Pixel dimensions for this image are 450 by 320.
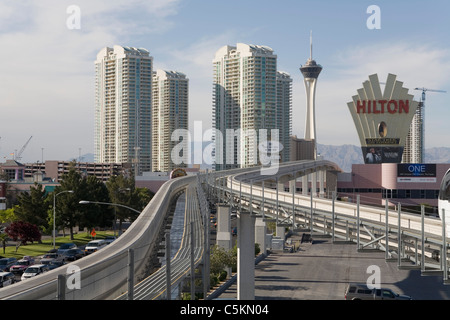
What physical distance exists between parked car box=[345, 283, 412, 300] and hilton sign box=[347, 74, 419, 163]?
108 m

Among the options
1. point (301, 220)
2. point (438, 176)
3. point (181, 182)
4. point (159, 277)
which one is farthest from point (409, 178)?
point (159, 277)

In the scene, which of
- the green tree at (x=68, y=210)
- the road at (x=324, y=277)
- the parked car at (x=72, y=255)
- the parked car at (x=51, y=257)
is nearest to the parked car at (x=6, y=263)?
the parked car at (x=51, y=257)

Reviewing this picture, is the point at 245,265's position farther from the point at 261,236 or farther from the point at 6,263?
the point at 6,263

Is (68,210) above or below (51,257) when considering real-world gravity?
above

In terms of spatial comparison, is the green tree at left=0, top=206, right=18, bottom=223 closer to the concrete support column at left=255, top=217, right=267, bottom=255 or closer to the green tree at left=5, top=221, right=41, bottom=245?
the green tree at left=5, top=221, right=41, bottom=245

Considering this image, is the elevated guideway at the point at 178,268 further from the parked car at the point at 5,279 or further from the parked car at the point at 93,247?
the parked car at the point at 93,247

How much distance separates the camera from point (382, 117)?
145375 mm

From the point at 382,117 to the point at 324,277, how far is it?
103 m

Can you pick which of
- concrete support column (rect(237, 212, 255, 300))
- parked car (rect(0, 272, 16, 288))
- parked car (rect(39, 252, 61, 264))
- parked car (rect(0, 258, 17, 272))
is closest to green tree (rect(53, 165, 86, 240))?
parked car (rect(39, 252, 61, 264))

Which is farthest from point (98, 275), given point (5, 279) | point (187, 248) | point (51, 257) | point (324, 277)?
point (51, 257)

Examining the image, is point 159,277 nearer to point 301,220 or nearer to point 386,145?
point 301,220

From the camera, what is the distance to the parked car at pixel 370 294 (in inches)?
1490
